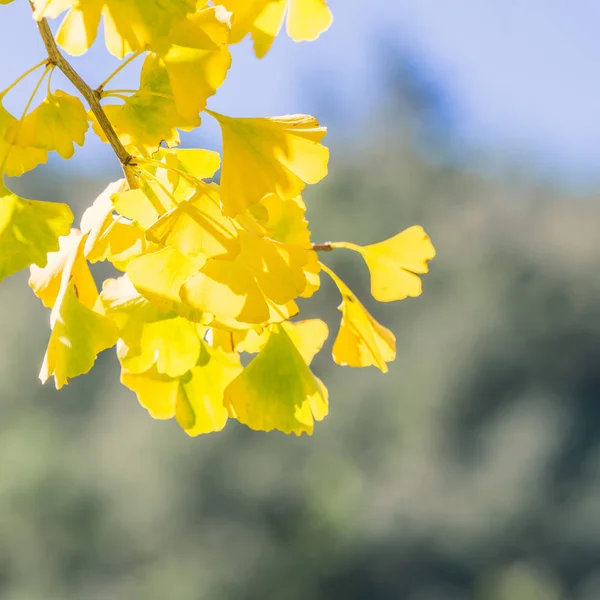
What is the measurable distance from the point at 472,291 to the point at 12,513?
4.84 metres

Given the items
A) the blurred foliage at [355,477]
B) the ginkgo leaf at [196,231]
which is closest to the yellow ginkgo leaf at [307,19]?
the ginkgo leaf at [196,231]

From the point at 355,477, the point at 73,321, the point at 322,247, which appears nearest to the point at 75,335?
the point at 73,321

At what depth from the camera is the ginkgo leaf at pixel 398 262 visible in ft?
1.33

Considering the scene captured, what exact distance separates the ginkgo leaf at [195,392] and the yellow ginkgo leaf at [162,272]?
0.22 ft

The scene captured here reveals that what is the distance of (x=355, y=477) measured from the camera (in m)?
8.11

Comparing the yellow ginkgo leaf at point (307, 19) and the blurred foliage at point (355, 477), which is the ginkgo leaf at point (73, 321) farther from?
the blurred foliage at point (355, 477)

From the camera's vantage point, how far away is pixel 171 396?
364 millimetres

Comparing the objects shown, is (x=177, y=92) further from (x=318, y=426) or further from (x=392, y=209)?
(x=392, y=209)

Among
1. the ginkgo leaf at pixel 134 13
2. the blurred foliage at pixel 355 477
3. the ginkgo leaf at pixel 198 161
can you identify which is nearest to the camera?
the ginkgo leaf at pixel 134 13

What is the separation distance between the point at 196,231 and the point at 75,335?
60 mm

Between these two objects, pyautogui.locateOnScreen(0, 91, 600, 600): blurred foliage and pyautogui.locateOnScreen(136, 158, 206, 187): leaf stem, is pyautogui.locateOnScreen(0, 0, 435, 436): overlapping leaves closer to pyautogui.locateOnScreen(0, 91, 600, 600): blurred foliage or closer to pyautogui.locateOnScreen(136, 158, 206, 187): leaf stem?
pyautogui.locateOnScreen(136, 158, 206, 187): leaf stem

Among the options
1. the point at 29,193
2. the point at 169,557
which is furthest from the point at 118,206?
the point at 29,193

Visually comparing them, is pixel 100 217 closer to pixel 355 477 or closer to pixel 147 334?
pixel 147 334

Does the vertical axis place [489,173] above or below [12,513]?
above
